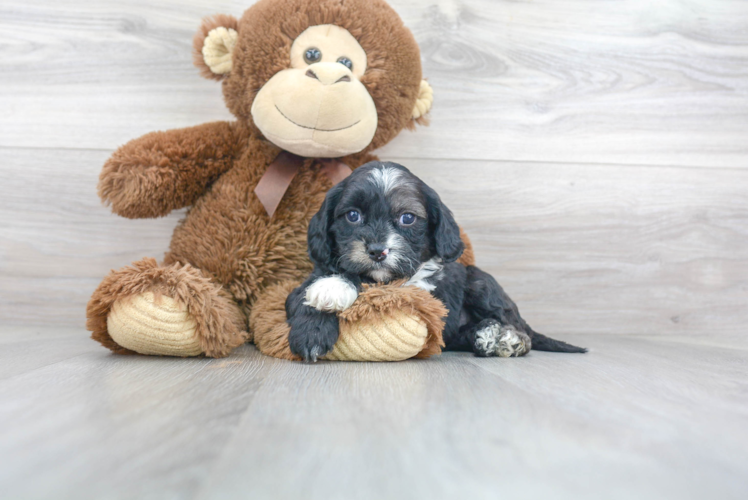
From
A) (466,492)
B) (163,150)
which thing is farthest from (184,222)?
(466,492)

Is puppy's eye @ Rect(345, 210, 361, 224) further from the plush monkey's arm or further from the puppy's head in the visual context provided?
the plush monkey's arm

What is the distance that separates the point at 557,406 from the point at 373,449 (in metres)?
0.40

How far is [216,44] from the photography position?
5.71ft

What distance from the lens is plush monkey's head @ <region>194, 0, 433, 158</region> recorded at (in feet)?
5.17

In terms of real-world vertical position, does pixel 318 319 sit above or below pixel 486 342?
above

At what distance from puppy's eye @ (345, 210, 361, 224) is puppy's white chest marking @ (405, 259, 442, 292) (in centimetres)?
22

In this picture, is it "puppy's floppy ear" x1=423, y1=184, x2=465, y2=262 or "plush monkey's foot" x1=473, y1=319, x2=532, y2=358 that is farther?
"plush monkey's foot" x1=473, y1=319, x2=532, y2=358

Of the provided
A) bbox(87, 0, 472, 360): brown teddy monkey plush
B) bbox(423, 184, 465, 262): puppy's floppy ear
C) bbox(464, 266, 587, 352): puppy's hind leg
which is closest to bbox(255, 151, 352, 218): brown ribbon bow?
bbox(87, 0, 472, 360): brown teddy monkey plush

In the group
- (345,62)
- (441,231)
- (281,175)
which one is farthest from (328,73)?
(441,231)

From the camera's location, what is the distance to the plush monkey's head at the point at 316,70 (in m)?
1.58

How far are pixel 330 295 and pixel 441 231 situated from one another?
0.35 m

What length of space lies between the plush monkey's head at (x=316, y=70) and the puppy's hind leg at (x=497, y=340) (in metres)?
0.66

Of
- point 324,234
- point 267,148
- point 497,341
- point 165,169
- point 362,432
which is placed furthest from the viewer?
point 267,148

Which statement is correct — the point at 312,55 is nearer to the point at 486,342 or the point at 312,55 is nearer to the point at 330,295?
the point at 330,295
